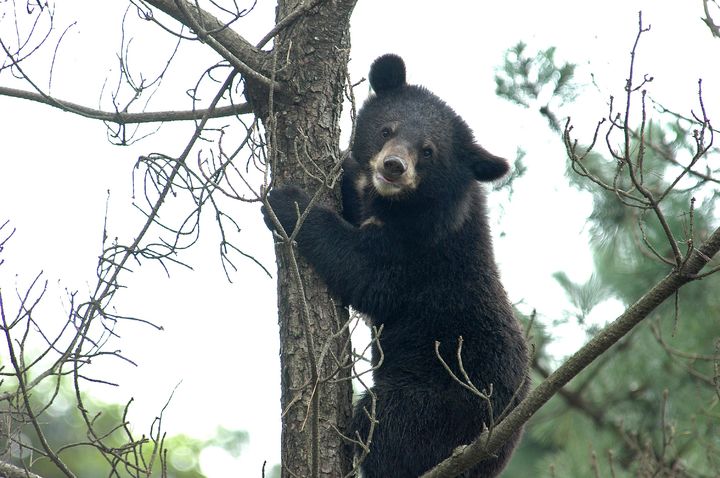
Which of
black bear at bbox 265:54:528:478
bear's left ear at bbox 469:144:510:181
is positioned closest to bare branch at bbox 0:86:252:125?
black bear at bbox 265:54:528:478

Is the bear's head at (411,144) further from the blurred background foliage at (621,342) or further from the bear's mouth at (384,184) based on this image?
the blurred background foliage at (621,342)

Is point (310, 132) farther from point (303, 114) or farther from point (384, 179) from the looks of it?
point (384, 179)

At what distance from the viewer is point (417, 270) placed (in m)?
5.43

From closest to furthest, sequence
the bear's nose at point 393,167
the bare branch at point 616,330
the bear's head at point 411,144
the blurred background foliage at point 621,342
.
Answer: the bare branch at point 616,330, the bear's nose at point 393,167, the bear's head at point 411,144, the blurred background foliage at point 621,342

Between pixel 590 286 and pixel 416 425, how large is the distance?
4.40 metres

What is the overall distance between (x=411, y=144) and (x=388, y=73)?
25.8 inches

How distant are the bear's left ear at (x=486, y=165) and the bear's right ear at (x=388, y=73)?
675 mm

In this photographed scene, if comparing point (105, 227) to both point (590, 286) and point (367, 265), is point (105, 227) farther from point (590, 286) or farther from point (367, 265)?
point (590, 286)

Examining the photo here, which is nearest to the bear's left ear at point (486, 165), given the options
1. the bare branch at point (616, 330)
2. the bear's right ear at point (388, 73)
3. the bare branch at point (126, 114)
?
the bear's right ear at point (388, 73)

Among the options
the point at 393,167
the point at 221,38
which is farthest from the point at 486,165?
the point at 221,38

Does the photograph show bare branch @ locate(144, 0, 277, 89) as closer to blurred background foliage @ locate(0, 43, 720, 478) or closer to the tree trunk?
the tree trunk

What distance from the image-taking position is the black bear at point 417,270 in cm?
494

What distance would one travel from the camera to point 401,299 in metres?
5.35

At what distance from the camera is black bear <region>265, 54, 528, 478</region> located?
4.94m
